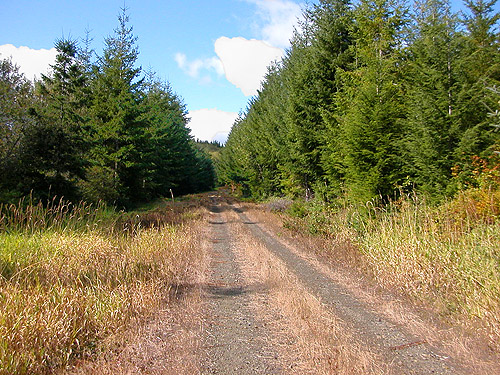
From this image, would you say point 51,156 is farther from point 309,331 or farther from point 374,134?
point 309,331

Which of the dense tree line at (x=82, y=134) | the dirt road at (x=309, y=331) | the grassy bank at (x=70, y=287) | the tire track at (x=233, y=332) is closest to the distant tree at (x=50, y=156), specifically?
the dense tree line at (x=82, y=134)

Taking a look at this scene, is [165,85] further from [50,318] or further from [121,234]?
[50,318]

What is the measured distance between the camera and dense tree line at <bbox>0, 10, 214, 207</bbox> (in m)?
15.6

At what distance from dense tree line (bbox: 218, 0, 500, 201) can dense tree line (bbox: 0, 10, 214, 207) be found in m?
9.23

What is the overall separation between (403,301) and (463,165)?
4.66 metres

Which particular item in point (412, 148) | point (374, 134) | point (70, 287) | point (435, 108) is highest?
point (435, 108)

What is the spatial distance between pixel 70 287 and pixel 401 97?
10604 millimetres

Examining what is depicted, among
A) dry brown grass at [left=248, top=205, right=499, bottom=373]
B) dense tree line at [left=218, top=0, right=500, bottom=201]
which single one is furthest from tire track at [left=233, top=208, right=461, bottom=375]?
dense tree line at [left=218, top=0, right=500, bottom=201]

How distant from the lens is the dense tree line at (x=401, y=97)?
874 cm

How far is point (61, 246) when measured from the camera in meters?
6.72

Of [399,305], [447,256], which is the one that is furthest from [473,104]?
[399,305]

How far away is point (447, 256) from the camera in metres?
6.00

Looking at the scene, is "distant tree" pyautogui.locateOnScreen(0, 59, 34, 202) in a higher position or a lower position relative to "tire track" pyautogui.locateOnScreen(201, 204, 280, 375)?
higher

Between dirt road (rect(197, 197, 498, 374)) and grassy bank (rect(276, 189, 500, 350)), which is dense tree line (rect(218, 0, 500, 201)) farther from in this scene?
dirt road (rect(197, 197, 498, 374))
